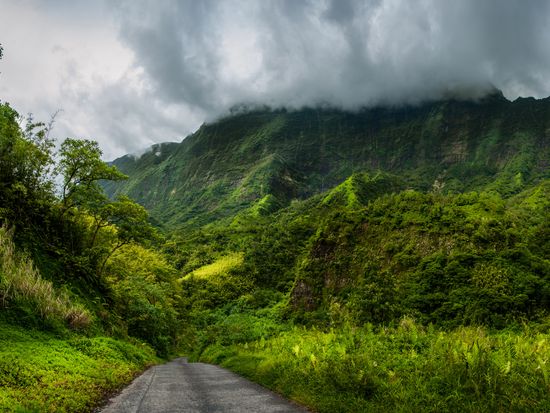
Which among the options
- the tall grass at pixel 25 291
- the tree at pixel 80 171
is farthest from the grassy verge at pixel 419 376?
the tree at pixel 80 171

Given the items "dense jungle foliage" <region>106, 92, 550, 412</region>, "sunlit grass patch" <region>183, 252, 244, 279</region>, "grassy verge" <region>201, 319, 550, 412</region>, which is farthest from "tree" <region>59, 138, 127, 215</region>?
"sunlit grass patch" <region>183, 252, 244, 279</region>

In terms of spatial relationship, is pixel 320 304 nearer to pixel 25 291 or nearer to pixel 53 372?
pixel 25 291

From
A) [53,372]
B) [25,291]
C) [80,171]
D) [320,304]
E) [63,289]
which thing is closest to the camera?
[53,372]

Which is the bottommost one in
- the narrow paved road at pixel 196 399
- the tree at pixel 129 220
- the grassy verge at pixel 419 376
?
the narrow paved road at pixel 196 399

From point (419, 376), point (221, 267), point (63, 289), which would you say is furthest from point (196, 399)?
point (221, 267)

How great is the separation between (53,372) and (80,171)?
1903 cm

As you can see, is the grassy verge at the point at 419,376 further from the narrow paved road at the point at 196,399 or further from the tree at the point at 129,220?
the tree at the point at 129,220

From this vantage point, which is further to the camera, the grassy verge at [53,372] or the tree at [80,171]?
the tree at [80,171]

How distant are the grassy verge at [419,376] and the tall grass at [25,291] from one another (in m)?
Result: 9.63

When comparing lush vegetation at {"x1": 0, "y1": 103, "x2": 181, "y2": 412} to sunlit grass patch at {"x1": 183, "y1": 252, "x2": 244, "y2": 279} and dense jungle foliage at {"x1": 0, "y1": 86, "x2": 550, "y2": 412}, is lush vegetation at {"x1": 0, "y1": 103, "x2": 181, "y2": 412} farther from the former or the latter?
sunlit grass patch at {"x1": 183, "y1": 252, "x2": 244, "y2": 279}

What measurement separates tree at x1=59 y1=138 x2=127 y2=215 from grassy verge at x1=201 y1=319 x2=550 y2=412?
20.0 metres

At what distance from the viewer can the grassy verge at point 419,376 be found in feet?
25.0

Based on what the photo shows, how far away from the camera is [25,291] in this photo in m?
15.1

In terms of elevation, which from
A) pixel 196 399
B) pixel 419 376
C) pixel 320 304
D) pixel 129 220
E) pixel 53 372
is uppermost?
pixel 129 220
